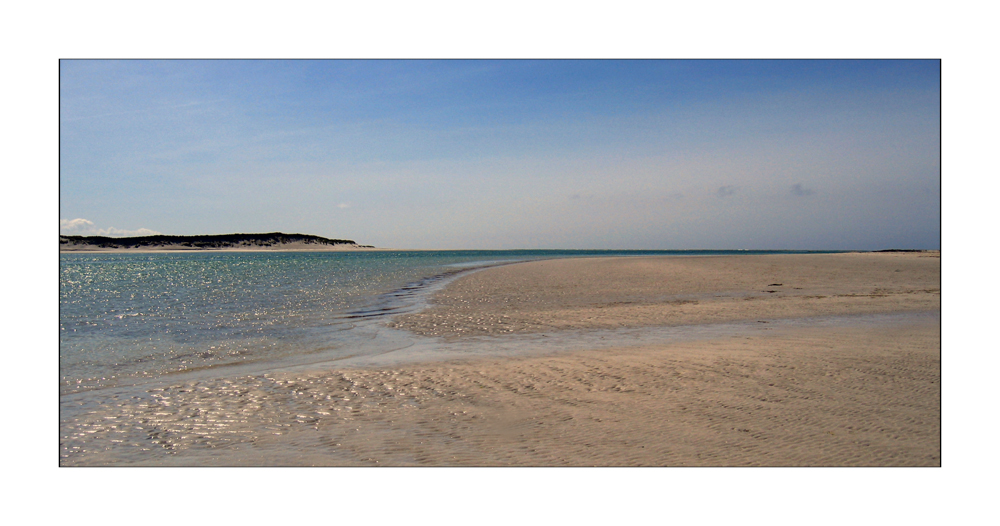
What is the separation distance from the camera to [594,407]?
263 inches

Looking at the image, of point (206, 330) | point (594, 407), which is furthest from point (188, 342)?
point (594, 407)

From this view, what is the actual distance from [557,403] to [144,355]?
936 centimetres

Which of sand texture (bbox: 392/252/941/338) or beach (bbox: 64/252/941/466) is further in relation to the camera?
sand texture (bbox: 392/252/941/338)

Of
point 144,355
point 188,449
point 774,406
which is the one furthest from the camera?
point 144,355

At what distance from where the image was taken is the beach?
5.29m

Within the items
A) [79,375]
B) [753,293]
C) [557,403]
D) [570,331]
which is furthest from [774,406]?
[753,293]

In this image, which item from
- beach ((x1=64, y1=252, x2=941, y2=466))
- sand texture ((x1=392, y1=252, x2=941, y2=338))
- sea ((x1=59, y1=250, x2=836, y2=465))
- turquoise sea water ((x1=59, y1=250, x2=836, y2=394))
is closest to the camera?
beach ((x1=64, y1=252, x2=941, y2=466))

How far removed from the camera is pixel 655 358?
939 centimetres

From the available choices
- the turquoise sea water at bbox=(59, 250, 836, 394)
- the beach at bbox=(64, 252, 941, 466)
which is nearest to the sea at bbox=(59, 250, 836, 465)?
the turquoise sea water at bbox=(59, 250, 836, 394)

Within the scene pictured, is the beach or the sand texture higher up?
the sand texture

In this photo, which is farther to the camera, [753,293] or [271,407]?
[753,293]

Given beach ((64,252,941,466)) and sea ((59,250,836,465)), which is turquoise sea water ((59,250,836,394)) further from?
beach ((64,252,941,466))

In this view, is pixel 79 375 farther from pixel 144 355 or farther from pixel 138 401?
pixel 138 401

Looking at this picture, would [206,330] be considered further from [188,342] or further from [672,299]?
[672,299]
